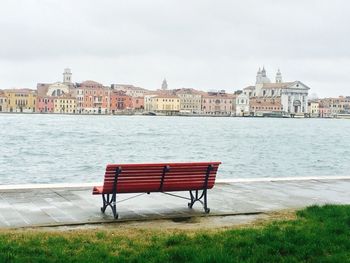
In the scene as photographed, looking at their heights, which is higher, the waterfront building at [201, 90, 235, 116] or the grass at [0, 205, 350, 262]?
the waterfront building at [201, 90, 235, 116]

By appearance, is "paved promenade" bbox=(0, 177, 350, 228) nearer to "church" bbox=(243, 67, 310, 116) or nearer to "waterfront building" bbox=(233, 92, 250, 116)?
"church" bbox=(243, 67, 310, 116)

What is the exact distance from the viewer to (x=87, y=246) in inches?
220

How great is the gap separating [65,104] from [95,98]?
9470 mm

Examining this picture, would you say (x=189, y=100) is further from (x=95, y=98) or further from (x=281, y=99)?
(x=95, y=98)

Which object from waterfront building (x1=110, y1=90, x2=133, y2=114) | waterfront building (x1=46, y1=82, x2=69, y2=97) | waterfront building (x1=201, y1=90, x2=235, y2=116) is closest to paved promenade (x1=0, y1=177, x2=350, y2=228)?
waterfront building (x1=110, y1=90, x2=133, y2=114)

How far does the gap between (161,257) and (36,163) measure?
31.0 metres

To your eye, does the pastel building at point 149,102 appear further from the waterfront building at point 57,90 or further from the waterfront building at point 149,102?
the waterfront building at point 57,90

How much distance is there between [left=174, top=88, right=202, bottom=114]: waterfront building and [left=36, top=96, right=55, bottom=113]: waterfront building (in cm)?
4012

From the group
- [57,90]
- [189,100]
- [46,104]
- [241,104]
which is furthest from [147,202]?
[241,104]

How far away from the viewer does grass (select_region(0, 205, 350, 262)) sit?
521cm

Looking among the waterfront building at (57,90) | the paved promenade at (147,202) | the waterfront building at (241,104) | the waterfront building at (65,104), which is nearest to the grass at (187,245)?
the paved promenade at (147,202)

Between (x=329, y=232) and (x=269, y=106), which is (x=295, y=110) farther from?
(x=329, y=232)

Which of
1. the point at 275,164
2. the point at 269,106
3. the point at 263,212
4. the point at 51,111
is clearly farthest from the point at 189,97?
the point at 263,212

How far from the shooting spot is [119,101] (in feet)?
589
